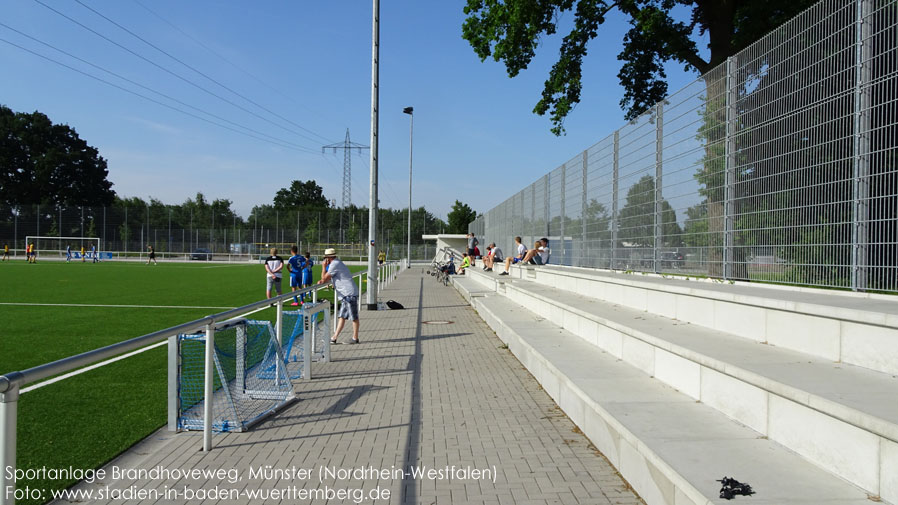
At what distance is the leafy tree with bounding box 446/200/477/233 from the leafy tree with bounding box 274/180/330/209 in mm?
58254

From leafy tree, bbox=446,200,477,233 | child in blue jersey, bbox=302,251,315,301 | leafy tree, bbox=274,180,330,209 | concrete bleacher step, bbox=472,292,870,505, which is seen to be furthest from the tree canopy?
leafy tree, bbox=274,180,330,209

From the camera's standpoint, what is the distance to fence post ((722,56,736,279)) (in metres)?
6.97

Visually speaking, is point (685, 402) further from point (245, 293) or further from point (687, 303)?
point (245, 293)

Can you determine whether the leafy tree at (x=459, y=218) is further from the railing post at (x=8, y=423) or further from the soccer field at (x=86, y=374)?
the railing post at (x=8, y=423)

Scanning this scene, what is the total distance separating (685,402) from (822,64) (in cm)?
321

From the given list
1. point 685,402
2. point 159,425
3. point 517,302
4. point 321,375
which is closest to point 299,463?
point 159,425

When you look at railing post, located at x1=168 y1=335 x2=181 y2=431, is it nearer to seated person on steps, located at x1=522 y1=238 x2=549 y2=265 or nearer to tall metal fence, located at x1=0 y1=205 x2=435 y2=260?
seated person on steps, located at x1=522 y1=238 x2=549 y2=265

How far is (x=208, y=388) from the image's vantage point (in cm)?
532

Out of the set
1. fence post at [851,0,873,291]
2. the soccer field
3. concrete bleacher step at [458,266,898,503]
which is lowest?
the soccer field

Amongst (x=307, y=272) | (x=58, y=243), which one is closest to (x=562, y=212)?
(x=307, y=272)

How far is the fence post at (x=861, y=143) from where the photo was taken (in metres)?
4.90

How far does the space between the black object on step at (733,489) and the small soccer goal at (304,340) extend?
6.08m

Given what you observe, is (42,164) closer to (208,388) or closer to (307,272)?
(307,272)

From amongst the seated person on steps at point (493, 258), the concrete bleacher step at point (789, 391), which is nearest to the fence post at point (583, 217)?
the concrete bleacher step at point (789, 391)
